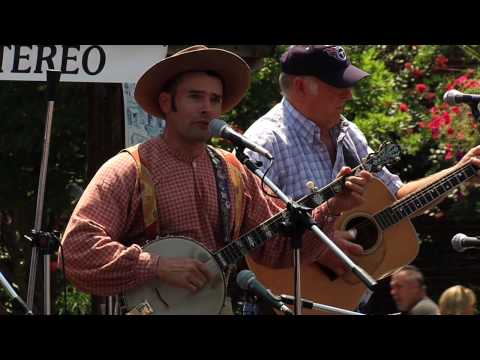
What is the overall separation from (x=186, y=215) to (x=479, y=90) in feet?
15.9

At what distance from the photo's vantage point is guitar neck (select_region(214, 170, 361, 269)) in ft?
16.3

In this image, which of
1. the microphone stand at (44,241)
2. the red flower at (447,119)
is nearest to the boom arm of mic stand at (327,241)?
the microphone stand at (44,241)

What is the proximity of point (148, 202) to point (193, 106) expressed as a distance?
505 millimetres

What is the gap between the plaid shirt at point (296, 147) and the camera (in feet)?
18.8

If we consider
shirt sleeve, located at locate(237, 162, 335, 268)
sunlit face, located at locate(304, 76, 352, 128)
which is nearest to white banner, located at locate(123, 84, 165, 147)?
sunlit face, located at locate(304, 76, 352, 128)

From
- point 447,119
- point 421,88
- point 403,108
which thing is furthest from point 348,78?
point 421,88

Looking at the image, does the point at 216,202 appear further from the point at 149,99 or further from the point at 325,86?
the point at 325,86

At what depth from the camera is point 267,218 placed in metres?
5.22

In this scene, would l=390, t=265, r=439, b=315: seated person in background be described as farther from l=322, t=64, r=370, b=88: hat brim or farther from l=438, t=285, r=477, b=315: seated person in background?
l=322, t=64, r=370, b=88: hat brim

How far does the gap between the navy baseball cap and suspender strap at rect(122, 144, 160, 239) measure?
135cm

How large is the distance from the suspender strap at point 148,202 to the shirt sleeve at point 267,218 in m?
0.48
